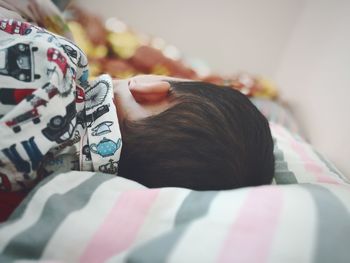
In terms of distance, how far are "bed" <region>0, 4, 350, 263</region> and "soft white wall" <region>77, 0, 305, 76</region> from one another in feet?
3.88

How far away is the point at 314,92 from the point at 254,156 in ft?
2.49

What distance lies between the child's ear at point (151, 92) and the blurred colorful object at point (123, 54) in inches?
23.8

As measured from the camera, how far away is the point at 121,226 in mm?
387

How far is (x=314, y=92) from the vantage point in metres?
1.17

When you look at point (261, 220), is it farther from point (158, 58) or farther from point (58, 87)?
point (158, 58)

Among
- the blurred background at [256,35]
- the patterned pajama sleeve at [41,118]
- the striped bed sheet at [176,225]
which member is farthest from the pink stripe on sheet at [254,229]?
the blurred background at [256,35]

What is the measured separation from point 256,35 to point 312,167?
1.00 m

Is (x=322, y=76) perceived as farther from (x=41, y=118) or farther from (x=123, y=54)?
(x=41, y=118)

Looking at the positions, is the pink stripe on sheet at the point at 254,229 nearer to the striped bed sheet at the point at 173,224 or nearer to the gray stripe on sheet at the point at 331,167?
the striped bed sheet at the point at 173,224

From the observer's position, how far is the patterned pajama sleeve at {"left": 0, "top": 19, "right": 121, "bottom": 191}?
43 cm

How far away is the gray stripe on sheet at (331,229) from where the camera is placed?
338 mm

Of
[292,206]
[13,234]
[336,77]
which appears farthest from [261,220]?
[336,77]

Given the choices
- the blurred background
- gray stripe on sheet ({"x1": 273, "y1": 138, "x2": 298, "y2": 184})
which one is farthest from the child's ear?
the blurred background

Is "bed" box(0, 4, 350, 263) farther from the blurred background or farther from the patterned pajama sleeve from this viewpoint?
the blurred background
